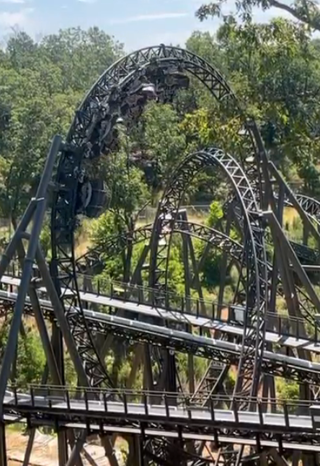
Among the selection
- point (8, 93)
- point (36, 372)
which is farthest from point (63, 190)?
point (8, 93)

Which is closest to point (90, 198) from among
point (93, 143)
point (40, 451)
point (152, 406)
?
point (93, 143)

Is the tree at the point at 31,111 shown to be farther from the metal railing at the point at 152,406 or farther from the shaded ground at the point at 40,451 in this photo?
the metal railing at the point at 152,406

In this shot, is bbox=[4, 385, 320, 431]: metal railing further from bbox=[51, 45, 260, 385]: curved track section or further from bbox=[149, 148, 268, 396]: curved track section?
bbox=[51, 45, 260, 385]: curved track section

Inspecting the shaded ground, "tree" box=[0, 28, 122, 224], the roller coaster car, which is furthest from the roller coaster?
"tree" box=[0, 28, 122, 224]

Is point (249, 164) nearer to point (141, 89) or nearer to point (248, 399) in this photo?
point (141, 89)

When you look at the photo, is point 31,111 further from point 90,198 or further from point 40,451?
point 90,198

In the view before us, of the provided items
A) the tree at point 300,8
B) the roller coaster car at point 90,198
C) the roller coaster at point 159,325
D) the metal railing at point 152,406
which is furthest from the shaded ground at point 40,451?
the tree at point 300,8
